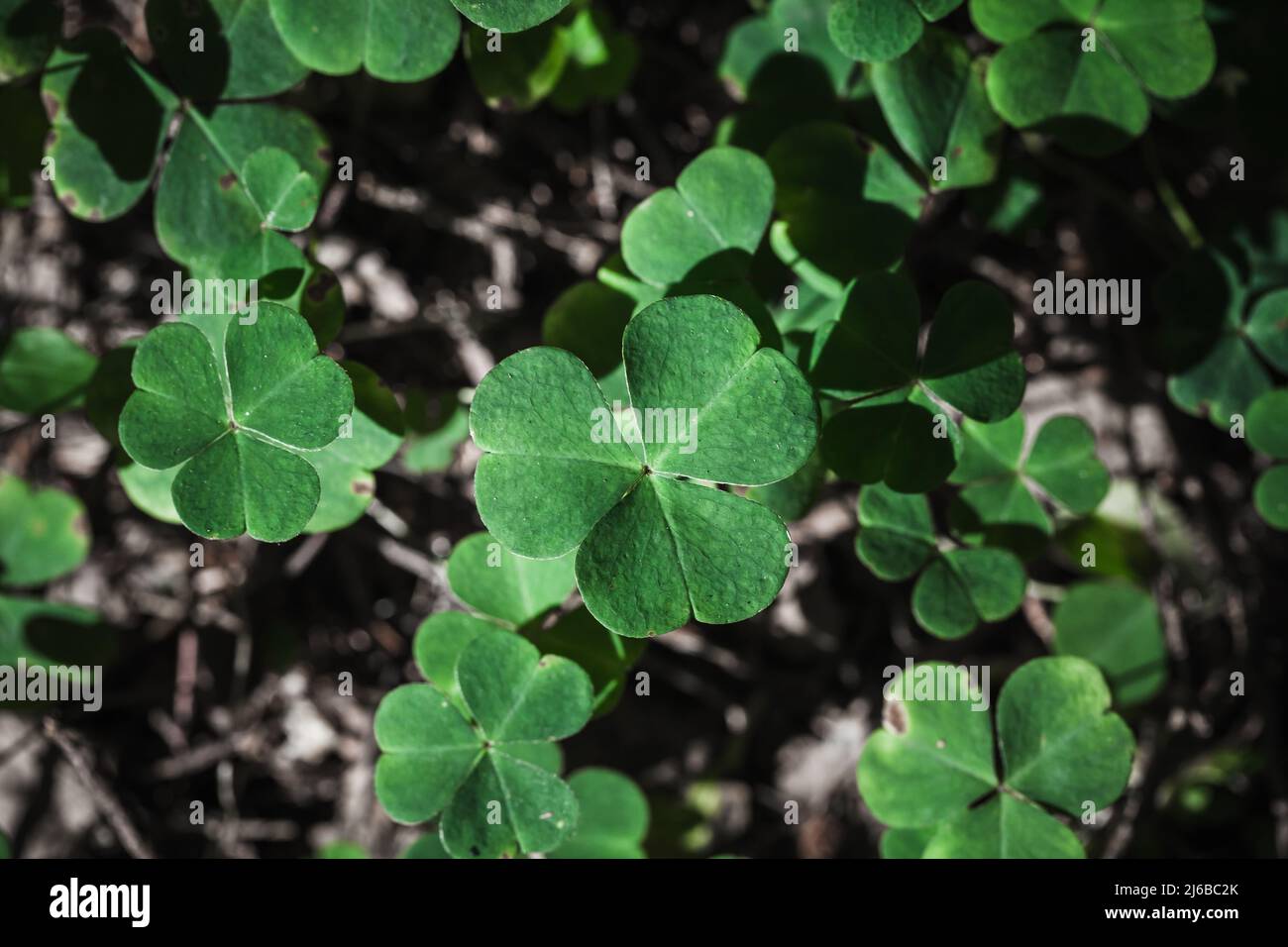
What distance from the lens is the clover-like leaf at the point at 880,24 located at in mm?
1925

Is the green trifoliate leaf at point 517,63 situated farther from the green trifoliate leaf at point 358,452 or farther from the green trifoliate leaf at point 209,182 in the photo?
the green trifoliate leaf at point 358,452

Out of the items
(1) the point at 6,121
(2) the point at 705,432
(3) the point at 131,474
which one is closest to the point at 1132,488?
(2) the point at 705,432

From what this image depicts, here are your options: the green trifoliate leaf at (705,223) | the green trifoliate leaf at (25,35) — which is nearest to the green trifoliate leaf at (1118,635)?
the green trifoliate leaf at (705,223)

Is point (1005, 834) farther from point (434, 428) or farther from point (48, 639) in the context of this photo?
point (48, 639)

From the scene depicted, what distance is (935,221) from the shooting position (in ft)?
9.56

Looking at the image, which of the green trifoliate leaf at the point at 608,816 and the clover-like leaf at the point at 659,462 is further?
the green trifoliate leaf at the point at 608,816

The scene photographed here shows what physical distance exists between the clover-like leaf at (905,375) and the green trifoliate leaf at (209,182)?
123 centimetres

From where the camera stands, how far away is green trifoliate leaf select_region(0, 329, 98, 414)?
2.46 m

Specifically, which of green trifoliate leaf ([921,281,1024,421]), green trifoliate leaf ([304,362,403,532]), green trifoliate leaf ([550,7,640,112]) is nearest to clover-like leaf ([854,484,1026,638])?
green trifoliate leaf ([921,281,1024,421])

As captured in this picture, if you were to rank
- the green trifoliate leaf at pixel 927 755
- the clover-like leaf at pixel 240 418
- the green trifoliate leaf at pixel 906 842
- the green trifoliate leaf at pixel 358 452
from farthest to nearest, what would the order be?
the green trifoliate leaf at pixel 906 842 < the green trifoliate leaf at pixel 927 755 < the green trifoliate leaf at pixel 358 452 < the clover-like leaf at pixel 240 418

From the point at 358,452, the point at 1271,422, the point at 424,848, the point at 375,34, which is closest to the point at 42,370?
the point at 358,452

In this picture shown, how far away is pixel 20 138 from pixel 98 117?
28cm

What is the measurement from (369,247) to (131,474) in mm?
1148

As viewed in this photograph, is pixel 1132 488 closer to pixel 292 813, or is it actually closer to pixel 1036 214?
pixel 1036 214
